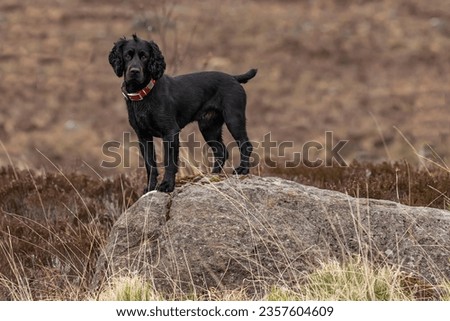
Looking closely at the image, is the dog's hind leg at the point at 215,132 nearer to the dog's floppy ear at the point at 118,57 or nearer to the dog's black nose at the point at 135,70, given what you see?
the dog's floppy ear at the point at 118,57

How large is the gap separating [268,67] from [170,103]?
31695mm

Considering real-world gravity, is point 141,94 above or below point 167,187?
above

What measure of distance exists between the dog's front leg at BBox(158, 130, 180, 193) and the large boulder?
0.44 feet

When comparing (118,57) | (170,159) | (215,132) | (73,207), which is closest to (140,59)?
(118,57)

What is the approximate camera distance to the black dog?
22.8ft

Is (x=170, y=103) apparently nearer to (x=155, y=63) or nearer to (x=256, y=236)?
(x=155, y=63)

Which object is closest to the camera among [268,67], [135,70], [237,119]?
[135,70]

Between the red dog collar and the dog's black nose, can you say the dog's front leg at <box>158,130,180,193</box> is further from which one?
the dog's black nose

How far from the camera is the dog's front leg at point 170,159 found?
707 centimetres

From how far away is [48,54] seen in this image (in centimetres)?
4053

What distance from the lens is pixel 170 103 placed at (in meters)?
7.13

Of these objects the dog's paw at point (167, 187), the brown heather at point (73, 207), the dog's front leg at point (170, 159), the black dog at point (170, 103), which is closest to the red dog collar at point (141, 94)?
the black dog at point (170, 103)
